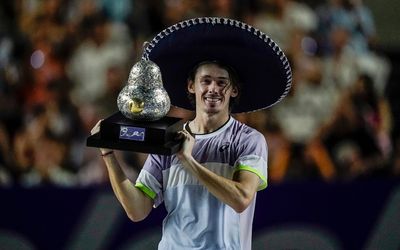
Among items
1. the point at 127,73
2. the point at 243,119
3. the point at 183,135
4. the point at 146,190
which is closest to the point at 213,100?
the point at 183,135

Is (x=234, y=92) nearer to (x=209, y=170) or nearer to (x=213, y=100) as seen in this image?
(x=213, y=100)

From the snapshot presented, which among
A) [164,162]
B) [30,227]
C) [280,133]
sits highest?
[164,162]

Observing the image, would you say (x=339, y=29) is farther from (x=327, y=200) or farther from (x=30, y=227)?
(x=30, y=227)

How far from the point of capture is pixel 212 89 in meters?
3.59

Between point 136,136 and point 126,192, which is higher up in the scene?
point 136,136

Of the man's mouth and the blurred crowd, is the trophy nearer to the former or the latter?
the man's mouth

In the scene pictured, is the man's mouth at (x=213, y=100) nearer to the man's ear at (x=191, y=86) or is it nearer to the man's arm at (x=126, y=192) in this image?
the man's ear at (x=191, y=86)

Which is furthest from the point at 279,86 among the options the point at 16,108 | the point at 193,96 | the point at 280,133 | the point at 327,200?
the point at 16,108

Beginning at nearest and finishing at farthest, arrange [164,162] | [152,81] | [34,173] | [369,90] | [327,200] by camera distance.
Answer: [152,81] → [164,162] → [327,200] → [34,173] → [369,90]

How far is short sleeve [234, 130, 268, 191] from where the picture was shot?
360 cm

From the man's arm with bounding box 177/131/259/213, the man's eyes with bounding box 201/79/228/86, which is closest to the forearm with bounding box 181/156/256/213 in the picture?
the man's arm with bounding box 177/131/259/213

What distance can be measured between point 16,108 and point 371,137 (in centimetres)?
250

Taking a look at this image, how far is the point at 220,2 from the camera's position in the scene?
23.3 feet

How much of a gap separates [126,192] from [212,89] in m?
0.50
